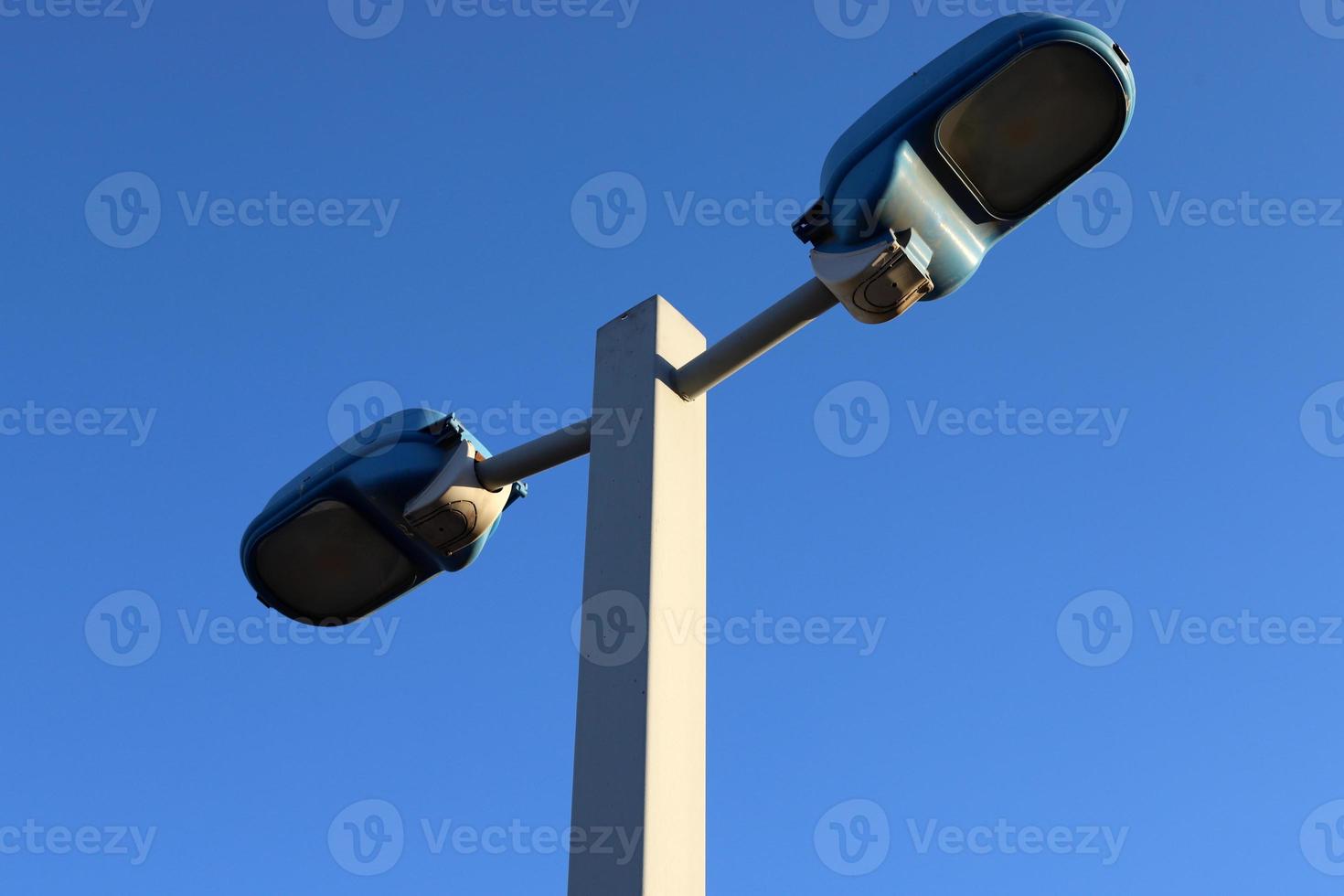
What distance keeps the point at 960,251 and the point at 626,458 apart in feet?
2.47

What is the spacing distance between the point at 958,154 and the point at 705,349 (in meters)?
0.66

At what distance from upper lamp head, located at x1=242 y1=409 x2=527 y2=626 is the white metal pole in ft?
1.71

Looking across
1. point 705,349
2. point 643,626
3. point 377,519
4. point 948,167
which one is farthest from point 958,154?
point 377,519

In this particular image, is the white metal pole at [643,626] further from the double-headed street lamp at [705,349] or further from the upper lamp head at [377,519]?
the upper lamp head at [377,519]

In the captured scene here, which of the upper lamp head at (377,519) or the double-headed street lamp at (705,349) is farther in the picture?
the upper lamp head at (377,519)

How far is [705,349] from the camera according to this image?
10.5 feet

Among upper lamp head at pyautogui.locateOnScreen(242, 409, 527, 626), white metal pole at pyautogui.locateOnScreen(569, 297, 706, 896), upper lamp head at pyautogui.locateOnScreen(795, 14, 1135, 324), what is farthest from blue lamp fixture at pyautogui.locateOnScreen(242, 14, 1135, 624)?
upper lamp head at pyautogui.locateOnScreen(242, 409, 527, 626)

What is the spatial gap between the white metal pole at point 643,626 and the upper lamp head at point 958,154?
0.45 metres

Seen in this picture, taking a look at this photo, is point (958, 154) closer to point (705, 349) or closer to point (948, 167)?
point (948, 167)

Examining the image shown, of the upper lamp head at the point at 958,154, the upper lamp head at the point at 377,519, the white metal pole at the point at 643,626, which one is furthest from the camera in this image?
the upper lamp head at the point at 377,519

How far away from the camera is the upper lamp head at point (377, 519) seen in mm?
3482

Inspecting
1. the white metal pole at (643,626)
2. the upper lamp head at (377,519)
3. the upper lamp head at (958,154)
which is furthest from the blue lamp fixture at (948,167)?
the upper lamp head at (377,519)

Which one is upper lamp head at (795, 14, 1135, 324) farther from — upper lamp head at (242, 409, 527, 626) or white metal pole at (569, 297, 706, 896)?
upper lamp head at (242, 409, 527, 626)

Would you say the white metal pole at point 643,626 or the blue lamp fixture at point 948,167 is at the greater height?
the blue lamp fixture at point 948,167
